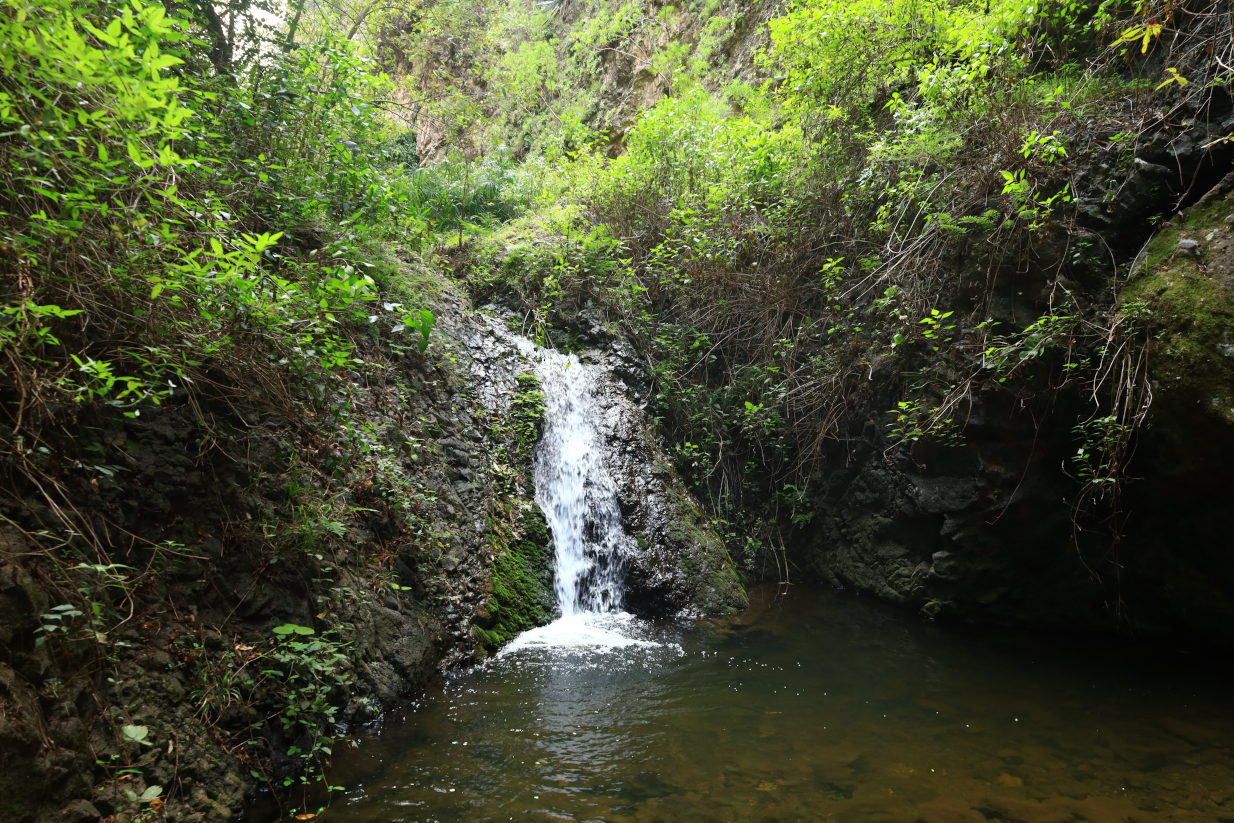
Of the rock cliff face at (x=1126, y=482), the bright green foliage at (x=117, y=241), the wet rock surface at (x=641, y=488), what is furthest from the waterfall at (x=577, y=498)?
the bright green foliage at (x=117, y=241)

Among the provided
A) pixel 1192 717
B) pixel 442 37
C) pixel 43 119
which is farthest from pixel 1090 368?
pixel 442 37

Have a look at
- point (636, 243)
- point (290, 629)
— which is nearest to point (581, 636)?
point (290, 629)

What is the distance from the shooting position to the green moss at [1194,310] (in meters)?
4.23

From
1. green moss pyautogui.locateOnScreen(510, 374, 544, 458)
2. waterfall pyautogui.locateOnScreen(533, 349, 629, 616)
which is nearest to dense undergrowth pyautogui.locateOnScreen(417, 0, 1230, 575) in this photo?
waterfall pyautogui.locateOnScreen(533, 349, 629, 616)

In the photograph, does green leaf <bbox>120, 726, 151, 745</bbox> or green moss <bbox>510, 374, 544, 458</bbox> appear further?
green moss <bbox>510, 374, 544, 458</bbox>

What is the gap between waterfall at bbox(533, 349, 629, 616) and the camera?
6.83 m

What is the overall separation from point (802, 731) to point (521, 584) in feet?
10.3

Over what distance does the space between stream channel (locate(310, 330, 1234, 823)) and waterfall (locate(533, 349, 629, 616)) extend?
41 cm

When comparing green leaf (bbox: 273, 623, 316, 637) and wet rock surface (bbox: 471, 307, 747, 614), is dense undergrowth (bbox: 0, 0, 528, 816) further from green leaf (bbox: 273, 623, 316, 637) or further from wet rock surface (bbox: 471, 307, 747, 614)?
wet rock surface (bbox: 471, 307, 747, 614)

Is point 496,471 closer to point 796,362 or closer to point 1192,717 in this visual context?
point 796,362

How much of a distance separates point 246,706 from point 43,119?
3.05m

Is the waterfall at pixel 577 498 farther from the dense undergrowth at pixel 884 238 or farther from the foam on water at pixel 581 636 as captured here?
the dense undergrowth at pixel 884 238

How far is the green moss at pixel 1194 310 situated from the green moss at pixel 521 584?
19.0 feet

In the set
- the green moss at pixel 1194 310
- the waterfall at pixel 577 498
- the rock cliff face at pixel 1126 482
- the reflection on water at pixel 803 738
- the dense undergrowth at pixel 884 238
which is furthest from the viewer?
the waterfall at pixel 577 498
